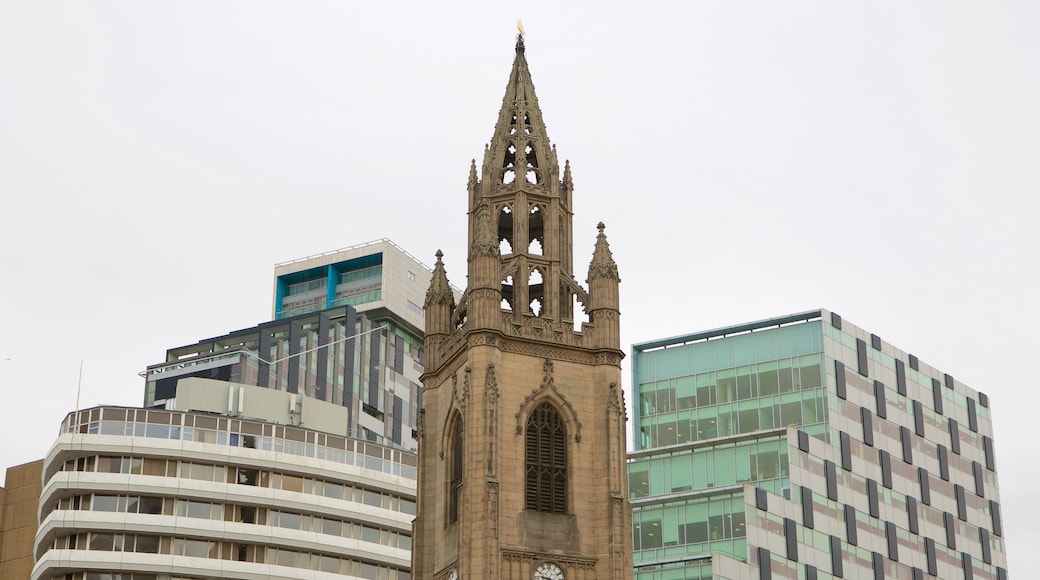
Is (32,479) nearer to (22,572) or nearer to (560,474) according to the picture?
(22,572)

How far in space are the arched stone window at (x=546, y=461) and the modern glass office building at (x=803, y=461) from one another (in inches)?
967

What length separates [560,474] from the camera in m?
74.4

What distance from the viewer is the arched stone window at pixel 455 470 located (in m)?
74.8

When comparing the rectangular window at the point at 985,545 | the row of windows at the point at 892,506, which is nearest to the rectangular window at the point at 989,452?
the row of windows at the point at 892,506

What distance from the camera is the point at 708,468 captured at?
108m

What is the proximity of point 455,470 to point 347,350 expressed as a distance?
341 feet

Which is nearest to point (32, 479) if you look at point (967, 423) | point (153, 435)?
point (153, 435)

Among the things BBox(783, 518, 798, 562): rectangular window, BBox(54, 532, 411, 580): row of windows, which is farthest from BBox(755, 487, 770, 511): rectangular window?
BBox(54, 532, 411, 580): row of windows

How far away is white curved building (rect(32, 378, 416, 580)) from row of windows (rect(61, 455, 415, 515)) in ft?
0.23

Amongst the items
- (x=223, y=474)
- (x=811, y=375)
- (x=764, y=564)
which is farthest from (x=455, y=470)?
(x=223, y=474)

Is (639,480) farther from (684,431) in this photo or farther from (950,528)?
(950,528)

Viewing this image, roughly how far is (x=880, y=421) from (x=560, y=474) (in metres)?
47.6

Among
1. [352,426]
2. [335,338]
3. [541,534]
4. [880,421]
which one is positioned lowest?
[541,534]

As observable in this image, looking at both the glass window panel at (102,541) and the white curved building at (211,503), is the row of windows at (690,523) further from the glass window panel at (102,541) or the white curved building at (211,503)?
the glass window panel at (102,541)
